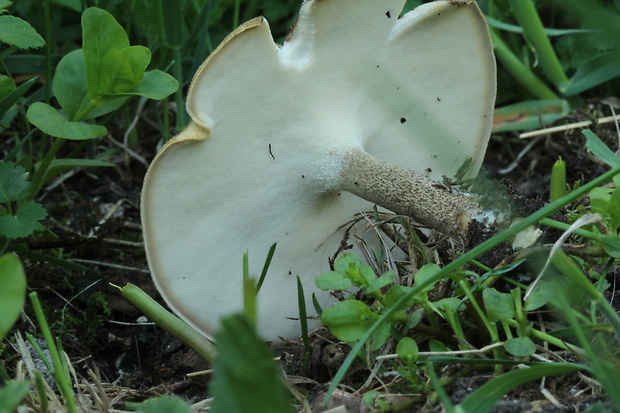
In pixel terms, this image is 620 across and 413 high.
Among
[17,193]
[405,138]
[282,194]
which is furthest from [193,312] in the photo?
[405,138]

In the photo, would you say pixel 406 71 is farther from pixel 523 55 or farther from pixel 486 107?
pixel 523 55

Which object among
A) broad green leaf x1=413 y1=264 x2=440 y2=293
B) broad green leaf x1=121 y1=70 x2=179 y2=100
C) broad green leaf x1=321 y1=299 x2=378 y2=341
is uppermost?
broad green leaf x1=121 y1=70 x2=179 y2=100

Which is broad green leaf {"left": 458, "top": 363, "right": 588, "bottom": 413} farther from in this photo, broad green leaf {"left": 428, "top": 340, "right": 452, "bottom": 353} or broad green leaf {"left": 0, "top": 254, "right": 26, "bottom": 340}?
broad green leaf {"left": 0, "top": 254, "right": 26, "bottom": 340}

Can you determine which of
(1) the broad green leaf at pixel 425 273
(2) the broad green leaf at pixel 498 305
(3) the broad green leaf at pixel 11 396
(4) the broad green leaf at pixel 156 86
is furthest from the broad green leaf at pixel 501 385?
(4) the broad green leaf at pixel 156 86

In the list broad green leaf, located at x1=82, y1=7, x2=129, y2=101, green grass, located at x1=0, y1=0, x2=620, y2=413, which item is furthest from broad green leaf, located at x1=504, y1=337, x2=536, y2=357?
broad green leaf, located at x1=82, y1=7, x2=129, y2=101

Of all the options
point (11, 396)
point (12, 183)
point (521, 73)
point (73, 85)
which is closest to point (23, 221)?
point (12, 183)

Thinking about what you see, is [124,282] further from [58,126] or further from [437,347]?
[437,347]

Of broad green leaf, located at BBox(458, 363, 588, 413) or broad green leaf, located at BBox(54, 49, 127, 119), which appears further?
broad green leaf, located at BBox(54, 49, 127, 119)
